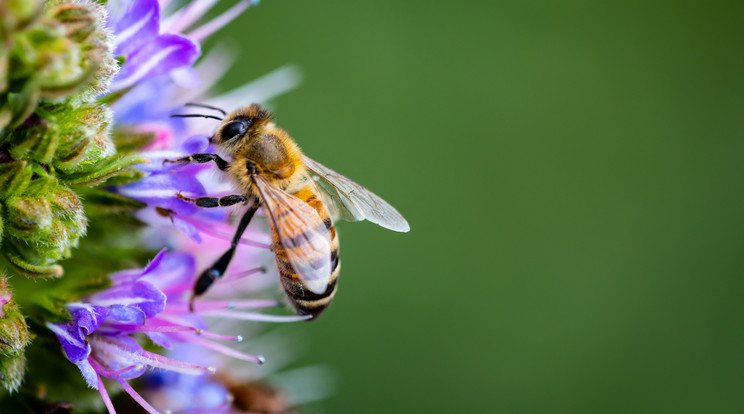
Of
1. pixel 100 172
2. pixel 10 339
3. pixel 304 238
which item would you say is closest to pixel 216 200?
pixel 304 238

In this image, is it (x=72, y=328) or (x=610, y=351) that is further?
(x=610, y=351)

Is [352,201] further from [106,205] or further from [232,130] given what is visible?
[106,205]

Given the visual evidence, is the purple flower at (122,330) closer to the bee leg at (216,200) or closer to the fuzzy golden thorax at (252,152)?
the bee leg at (216,200)

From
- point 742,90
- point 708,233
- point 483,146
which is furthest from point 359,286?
point 742,90

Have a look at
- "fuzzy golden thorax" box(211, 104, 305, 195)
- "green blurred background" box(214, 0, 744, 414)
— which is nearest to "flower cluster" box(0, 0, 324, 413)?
"fuzzy golden thorax" box(211, 104, 305, 195)

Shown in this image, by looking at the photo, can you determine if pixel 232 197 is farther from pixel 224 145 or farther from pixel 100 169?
pixel 100 169

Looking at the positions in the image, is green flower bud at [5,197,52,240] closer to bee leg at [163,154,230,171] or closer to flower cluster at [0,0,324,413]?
flower cluster at [0,0,324,413]

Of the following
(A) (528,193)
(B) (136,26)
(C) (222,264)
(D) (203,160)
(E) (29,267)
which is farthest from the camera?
(A) (528,193)
